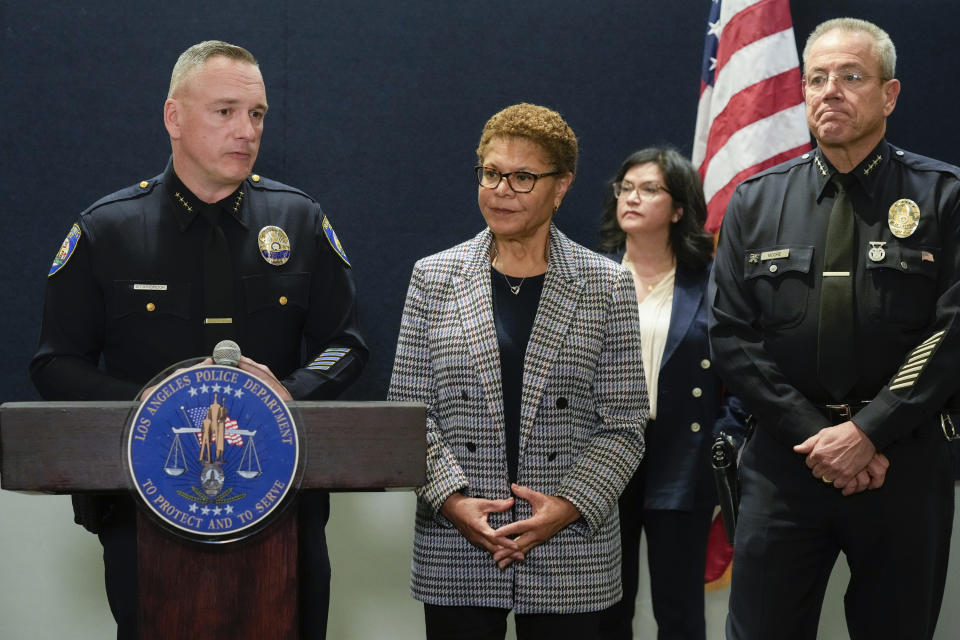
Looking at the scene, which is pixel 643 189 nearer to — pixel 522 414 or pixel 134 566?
pixel 522 414

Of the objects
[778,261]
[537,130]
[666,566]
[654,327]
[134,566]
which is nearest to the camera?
[134,566]

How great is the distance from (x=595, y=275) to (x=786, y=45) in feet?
5.29

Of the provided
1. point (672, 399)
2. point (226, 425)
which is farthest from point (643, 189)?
point (226, 425)

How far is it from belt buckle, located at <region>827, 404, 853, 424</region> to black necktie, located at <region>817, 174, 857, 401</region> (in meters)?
0.02

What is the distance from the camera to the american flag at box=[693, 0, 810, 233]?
3.26 meters

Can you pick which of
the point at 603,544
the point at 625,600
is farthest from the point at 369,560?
the point at 603,544

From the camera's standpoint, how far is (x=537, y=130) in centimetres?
209

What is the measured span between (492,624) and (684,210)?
1.63 meters

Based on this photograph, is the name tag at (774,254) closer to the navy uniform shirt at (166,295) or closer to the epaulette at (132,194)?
the navy uniform shirt at (166,295)

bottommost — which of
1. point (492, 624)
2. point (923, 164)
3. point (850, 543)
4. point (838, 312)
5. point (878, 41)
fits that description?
point (492, 624)

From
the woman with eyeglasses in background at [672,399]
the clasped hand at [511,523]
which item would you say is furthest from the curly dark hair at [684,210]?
the clasped hand at [511,523]

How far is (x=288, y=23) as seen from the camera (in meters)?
3.26

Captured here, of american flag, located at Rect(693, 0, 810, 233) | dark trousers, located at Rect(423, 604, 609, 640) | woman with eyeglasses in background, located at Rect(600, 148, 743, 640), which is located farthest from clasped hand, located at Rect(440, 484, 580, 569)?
american flag, located at Rect(693, 0, 810, 233)

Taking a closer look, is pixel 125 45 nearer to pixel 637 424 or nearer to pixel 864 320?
pixel 637 424
